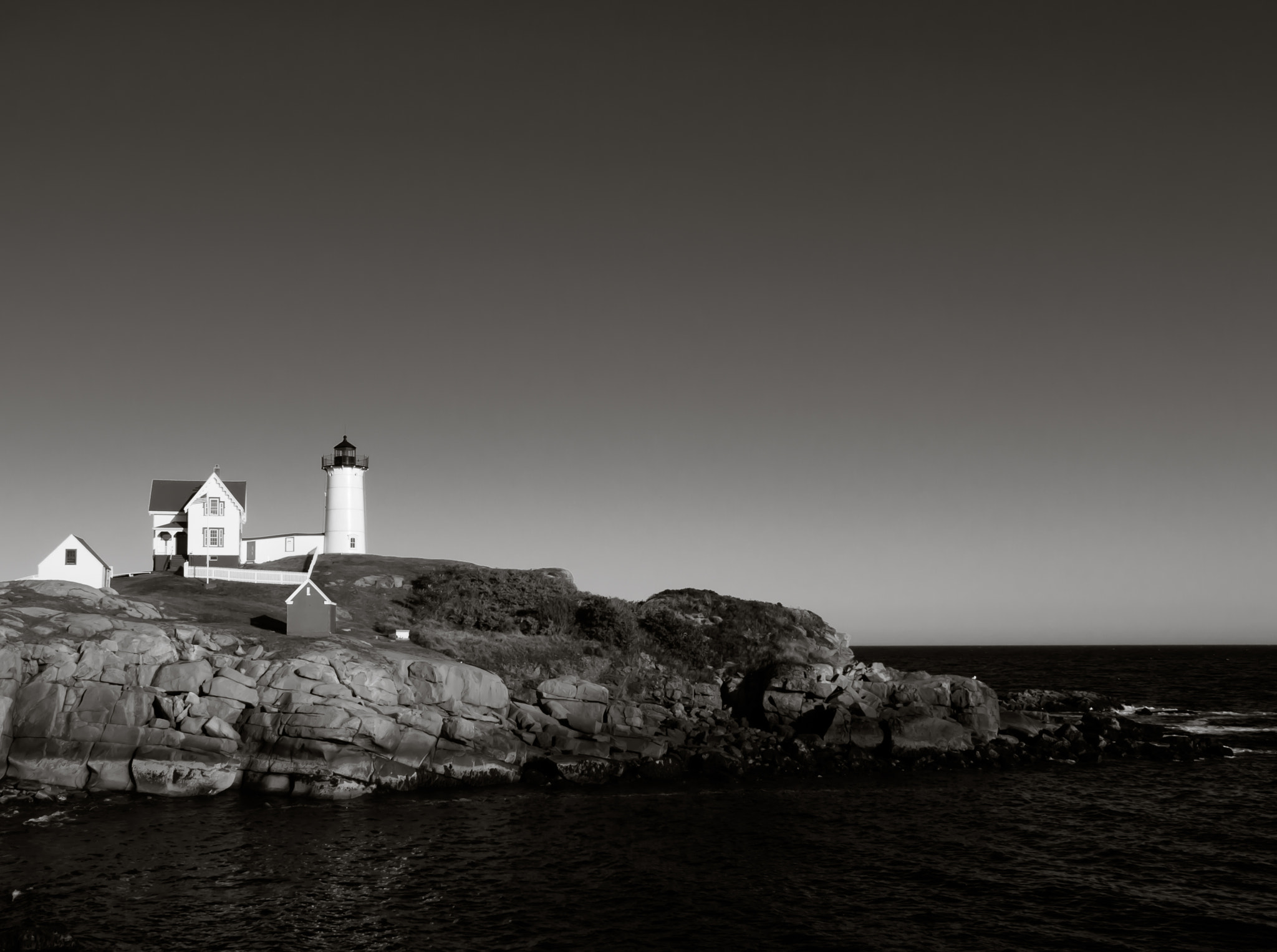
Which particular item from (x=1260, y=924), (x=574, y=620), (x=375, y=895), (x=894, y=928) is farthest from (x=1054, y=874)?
(x=574, y=620)

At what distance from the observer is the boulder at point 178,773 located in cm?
3978

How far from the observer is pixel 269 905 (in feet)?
88.9

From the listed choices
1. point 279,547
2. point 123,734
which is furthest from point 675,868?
point 279,547

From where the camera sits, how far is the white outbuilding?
200 feet

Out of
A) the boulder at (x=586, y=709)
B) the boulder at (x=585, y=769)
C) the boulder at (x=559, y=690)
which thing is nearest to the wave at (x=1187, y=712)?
the boulder at (x=586, y=709)

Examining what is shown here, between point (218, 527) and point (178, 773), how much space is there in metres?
37.5

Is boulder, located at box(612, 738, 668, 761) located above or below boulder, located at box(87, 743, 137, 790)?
below

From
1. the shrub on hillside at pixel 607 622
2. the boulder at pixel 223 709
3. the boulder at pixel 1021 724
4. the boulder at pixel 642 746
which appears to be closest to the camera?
the boulder at pixel 223 709

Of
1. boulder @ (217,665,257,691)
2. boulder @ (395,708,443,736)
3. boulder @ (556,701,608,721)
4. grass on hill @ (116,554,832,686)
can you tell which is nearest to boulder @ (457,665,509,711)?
boulder @ (395,708,443,736)

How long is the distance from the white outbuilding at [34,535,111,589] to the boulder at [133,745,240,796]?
2491 cm

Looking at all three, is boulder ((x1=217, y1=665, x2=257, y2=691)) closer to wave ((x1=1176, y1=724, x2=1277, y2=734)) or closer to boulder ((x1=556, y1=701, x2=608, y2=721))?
boulder ((x1=556, y1=701, x2=608, y2=721))

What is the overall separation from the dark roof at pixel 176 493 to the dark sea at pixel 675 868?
40.3 metres

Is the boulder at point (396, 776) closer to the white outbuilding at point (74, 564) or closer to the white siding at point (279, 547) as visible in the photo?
the white outbuilding at point (74, 564)

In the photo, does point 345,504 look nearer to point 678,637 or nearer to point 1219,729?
point 678,637
